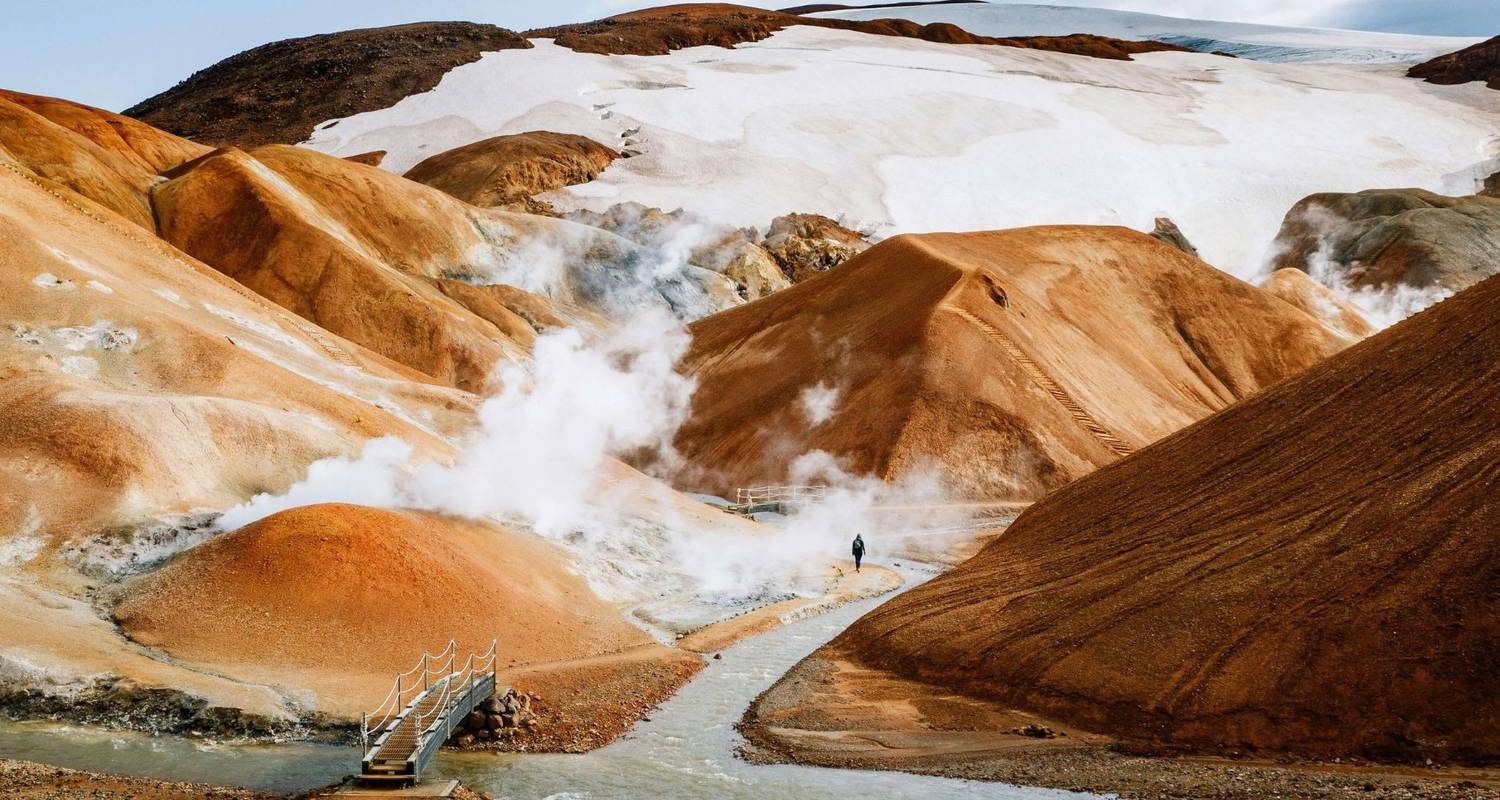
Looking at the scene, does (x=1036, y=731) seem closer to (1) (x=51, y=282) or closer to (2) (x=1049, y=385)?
(1) (x=51, y=282)

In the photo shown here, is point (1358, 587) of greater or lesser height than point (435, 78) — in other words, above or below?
below

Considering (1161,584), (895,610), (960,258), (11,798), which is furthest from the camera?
(960,258)

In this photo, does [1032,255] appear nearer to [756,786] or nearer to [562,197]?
[562,197]

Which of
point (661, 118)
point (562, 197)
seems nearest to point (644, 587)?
point (562, 197)

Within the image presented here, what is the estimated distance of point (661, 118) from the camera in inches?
5207

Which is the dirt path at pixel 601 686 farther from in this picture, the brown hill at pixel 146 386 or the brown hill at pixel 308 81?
the brown hill at pixel 308 81

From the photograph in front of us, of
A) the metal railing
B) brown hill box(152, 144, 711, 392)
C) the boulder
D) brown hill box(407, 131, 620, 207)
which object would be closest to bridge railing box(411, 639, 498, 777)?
the metal railing

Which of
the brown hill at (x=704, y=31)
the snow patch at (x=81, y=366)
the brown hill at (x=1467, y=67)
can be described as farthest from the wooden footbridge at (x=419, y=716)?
the brown hill at (x=1467, y=67)

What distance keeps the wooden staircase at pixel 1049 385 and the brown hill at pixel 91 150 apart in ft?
139

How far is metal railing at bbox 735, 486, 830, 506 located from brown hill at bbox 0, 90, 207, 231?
31966mm

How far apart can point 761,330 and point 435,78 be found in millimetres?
80629

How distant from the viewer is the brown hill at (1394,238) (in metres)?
106

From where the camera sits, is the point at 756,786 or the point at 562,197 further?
the point at 562,197

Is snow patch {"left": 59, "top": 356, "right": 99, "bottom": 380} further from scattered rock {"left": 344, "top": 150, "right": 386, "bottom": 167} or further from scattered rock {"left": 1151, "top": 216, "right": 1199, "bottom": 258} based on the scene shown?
scattered rock {"left": 1151, "top": 216, "right": 1199, "bottom": 258}
